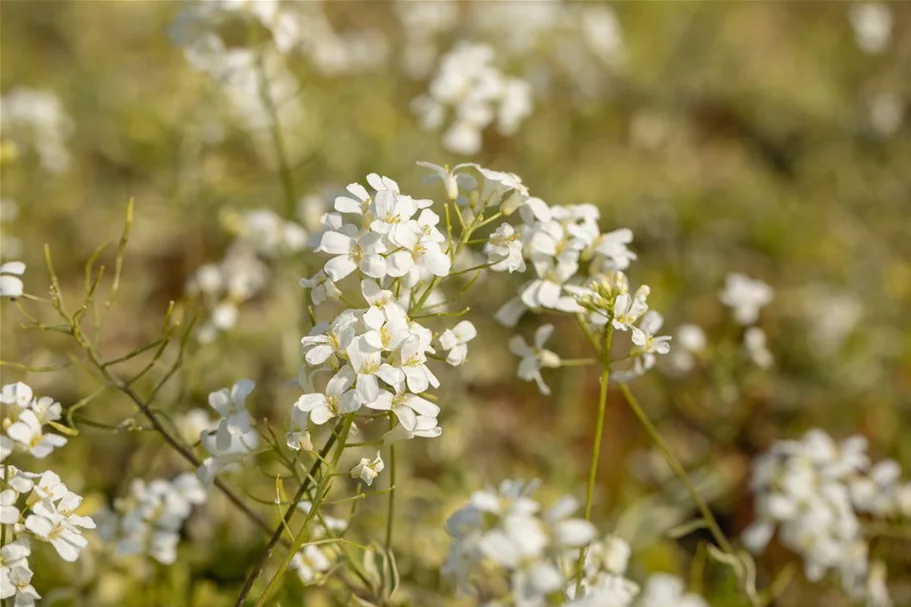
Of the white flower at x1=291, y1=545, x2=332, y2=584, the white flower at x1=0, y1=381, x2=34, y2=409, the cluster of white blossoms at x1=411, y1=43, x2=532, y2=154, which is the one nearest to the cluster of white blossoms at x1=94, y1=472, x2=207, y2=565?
the white flower at x1=291, y1=545, x2=332, y2=584

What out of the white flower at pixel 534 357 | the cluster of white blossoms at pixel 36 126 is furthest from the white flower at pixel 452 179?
the cluster of white blossoms at pixel 36 126

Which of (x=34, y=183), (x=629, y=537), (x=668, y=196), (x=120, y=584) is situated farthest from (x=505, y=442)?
(x=34, y=183)

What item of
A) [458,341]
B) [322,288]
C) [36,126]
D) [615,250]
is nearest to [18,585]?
[322,288]

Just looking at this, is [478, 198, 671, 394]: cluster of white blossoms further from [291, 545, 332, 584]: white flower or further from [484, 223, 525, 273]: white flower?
[291, 545, 332, 584]: white flower

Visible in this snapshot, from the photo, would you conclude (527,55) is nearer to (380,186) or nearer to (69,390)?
(69,390)

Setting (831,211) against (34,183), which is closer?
(34,183)

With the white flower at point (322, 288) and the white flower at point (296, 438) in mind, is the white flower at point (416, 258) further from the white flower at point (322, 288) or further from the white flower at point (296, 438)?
the white flower at point (296, 438)
